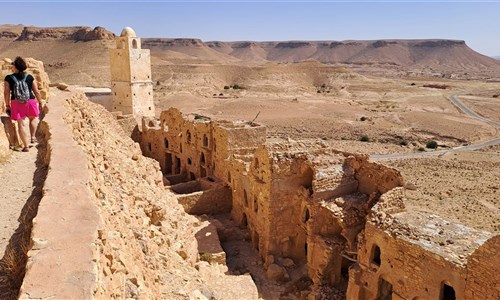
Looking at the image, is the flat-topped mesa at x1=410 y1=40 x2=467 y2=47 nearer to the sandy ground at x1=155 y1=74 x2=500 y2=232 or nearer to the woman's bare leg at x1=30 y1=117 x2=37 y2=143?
the sandy ground at x1=155 y1=74 x2=500 y2=232

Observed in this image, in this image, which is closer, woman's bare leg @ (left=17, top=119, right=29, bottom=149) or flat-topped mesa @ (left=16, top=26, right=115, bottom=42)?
woman's bare leg @ (left=17, top=119, right=29, bottom=149)

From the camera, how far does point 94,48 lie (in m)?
82.2

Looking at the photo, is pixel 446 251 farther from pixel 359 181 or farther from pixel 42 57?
pixel 42 57

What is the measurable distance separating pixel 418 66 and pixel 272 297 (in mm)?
173416

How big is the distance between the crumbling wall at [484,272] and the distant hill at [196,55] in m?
61.4

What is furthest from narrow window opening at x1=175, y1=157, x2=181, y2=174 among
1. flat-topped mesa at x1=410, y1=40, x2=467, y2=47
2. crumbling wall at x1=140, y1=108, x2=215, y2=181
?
flat-topped mesa at x1=410, y1=40, x2=467, y2=47

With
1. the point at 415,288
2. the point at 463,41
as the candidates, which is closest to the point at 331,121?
the point at 415,288

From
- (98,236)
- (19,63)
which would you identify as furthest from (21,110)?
(98,236)

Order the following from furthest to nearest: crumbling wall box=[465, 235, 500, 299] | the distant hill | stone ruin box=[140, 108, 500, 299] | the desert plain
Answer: the distant hill < the desert plain < stone ruin box=[140, 108, 500, 299] < crumbling wall box=[465, 235, 500, 299]

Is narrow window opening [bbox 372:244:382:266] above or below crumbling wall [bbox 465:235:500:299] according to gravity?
below

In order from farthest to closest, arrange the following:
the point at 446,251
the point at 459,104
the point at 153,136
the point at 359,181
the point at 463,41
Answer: the point at 463,41
the point at 459,104
the point at 153,136
the point at 359,181
the point at 446,251

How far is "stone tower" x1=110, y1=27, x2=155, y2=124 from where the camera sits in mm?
29469

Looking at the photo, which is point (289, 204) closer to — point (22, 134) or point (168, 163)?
point (22, 134)

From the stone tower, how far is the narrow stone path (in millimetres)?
21907
